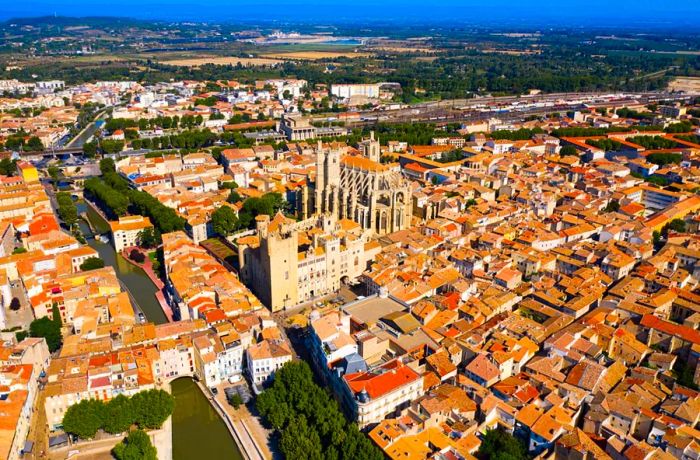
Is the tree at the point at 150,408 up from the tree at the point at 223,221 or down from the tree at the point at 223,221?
down

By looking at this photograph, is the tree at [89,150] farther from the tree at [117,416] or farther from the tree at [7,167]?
the tree at [117,416]

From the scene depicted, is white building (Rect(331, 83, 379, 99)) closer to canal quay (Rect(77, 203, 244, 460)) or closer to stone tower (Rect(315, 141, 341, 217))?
stone tower (Rect(315, 141, 341, 217))

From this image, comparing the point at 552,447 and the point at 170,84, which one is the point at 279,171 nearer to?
the point at 552,447

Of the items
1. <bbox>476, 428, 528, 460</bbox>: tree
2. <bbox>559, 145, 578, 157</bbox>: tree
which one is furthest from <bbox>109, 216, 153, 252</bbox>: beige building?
<bbox>559, 145, 578, 157</bbox>: tree

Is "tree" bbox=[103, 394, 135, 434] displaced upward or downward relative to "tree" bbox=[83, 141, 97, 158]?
downward

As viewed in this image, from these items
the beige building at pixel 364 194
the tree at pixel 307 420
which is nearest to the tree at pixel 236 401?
the tree at pixel 307 420

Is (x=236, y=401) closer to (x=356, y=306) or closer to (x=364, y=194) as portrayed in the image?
(x=356, y=306)

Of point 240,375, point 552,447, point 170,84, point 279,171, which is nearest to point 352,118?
point 279,171
